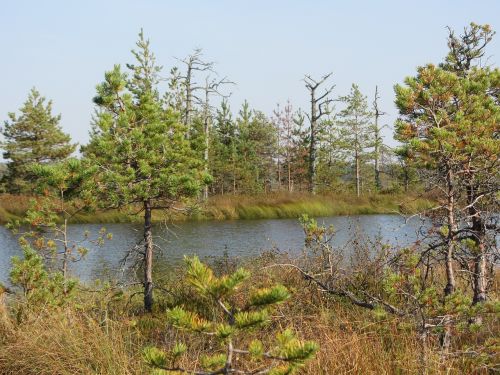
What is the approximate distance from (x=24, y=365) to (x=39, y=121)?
34.5 metres

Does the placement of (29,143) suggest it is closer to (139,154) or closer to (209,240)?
(209,240)

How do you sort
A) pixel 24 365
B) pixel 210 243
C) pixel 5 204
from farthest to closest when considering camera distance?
pixel 5 204, pixel 210 243, pixel 24 365

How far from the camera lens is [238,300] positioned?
7496 mm

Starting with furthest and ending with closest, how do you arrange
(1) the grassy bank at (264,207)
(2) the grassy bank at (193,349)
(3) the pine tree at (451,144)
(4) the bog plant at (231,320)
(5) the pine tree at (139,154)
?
(1) the grassy bank at (264,207)
(5) the pine tree at (139,154)
(3) the pine tree at (451,144)
(2) the grassy bank at (193,349)
(4) the bog plant at (231,320)

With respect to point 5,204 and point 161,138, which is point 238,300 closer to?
point 161,138

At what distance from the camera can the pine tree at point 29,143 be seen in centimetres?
3497

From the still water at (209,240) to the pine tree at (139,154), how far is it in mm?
Result: 2995

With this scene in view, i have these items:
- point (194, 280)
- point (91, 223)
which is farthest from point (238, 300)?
point (91, 223)

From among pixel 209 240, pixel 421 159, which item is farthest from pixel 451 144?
pixel 209 240

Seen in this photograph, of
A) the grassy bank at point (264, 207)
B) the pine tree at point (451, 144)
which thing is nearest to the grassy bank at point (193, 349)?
the pine tree at point (451, 144)

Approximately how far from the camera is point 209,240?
59.2ft

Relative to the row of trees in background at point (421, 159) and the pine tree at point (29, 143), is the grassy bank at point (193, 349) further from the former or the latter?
the pine tree at point (29, 143)

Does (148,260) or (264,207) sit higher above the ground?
(264,207)

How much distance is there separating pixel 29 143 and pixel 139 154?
3107 centimetres
